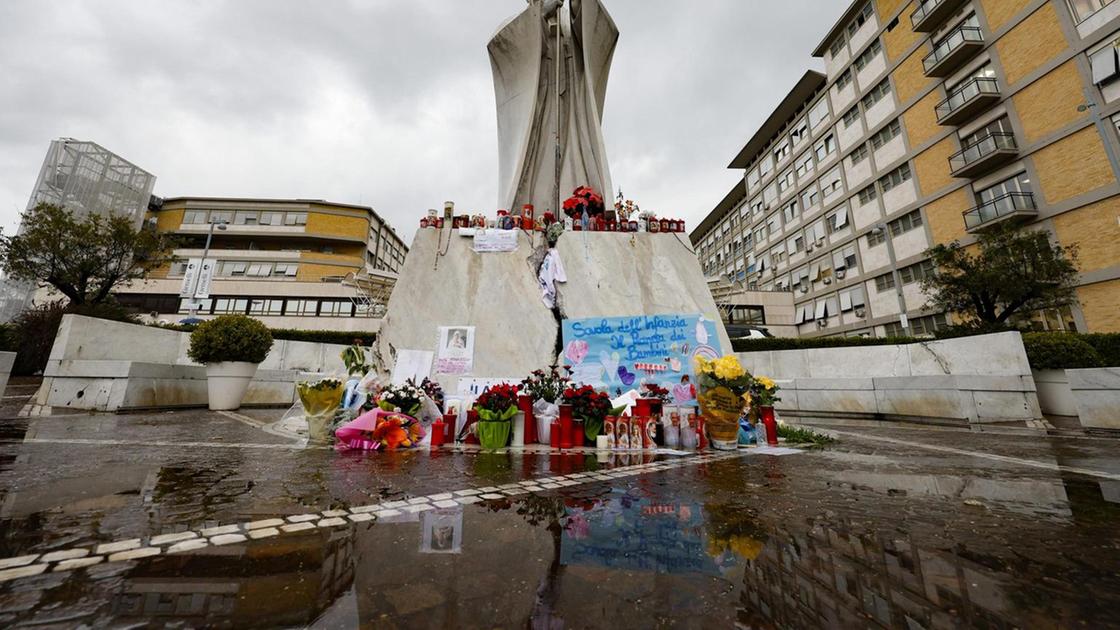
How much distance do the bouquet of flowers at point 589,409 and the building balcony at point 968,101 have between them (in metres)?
27.9

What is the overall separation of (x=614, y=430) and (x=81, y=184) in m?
55.8

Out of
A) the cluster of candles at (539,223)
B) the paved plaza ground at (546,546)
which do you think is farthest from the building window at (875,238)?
the paved plaza ground at (546,546)

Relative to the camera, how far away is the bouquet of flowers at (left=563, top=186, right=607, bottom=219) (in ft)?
34.4

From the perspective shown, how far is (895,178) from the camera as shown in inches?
1051

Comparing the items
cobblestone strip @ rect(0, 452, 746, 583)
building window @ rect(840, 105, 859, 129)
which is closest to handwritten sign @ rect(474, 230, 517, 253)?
cobblestone strip @ rect(0, 452, 746, 583)

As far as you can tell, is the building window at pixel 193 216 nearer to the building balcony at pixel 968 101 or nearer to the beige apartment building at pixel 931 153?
the beige apartment building at pixel 931 153

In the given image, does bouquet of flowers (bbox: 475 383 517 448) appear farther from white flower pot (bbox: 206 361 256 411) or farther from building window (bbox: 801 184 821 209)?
building window (bbox: 801 184 821 209)

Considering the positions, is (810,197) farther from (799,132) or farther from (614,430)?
(614,430)

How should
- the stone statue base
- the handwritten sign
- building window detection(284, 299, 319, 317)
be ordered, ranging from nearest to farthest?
the stone statue base
the handwritten sign
building window detection(284, 299, 319, 317)

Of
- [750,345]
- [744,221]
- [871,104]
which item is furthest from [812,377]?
[744,221]

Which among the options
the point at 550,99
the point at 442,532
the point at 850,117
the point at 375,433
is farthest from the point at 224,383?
the point at 850,117

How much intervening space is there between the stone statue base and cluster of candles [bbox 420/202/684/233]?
0.68 feet

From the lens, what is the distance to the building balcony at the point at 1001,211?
64.0 feet

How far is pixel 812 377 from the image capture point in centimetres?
1166
